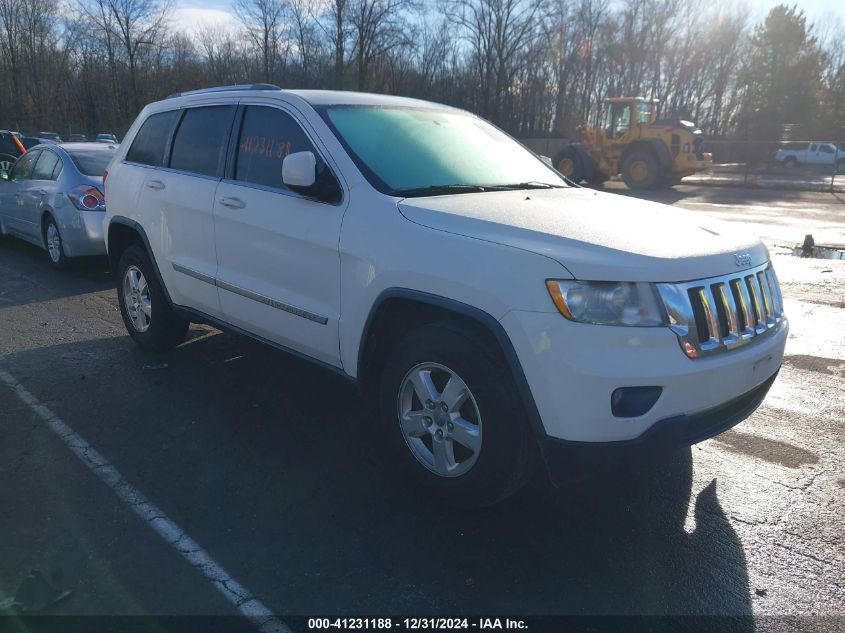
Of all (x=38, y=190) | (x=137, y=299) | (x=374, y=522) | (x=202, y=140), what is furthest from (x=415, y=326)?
(x=38, y=190)

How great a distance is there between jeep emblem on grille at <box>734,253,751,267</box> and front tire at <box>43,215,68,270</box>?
25.5 ft

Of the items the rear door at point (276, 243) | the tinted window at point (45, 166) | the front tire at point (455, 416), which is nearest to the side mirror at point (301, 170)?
the rear door at point (276, 243)

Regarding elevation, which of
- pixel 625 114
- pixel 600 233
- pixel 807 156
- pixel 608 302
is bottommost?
pixel 608 302

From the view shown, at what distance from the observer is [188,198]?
463cm

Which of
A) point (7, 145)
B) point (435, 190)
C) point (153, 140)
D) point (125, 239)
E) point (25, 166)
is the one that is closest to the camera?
point (435, 190)

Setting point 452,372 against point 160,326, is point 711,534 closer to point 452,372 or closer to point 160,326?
point 452,372

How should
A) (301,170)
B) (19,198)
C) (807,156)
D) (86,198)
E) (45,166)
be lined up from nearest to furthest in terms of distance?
1. (301,170)
2. (86,198)
3. (45,166)
4. (19,198)
5. (807,156)

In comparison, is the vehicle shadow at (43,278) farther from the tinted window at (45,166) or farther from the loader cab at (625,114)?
the loader cab at (625,114)

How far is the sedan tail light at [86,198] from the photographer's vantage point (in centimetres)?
809

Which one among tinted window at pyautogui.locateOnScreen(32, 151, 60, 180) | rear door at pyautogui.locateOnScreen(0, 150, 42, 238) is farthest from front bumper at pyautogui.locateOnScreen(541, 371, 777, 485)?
rear door at pyautogui.locateOnScreen(0, 150, 42, 238)

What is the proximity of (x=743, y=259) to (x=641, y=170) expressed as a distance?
2094cm

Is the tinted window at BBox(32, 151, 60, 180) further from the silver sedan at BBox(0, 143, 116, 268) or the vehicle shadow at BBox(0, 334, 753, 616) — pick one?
the vehicle shadow at BBox(0, 334, 753, 616)

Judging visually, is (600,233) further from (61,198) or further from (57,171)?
(57,171)

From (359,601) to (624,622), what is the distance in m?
1.01
